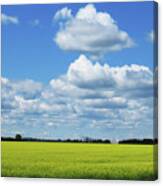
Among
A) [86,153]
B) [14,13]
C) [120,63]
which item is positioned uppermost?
[14,13]

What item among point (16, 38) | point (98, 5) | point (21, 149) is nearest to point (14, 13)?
point (16, 38)

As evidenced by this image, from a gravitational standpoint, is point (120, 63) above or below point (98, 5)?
below

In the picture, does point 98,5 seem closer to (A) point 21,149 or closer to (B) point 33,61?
(B) point 33,61

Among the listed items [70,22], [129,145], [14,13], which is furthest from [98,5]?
[129,145]

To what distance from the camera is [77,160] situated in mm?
8086

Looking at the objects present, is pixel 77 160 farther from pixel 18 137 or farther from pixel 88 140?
pixel 18 137

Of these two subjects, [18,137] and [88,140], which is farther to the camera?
[18,137]

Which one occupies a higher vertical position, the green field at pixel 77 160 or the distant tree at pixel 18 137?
the distant tree at pixel 18 137

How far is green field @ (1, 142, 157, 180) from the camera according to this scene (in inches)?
311

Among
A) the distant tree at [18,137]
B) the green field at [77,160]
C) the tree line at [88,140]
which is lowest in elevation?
the green field at [77,160]

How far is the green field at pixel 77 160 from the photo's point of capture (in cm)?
789

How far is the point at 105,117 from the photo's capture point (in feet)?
26.2

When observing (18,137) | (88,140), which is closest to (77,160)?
(88,140)

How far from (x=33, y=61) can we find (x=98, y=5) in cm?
86
